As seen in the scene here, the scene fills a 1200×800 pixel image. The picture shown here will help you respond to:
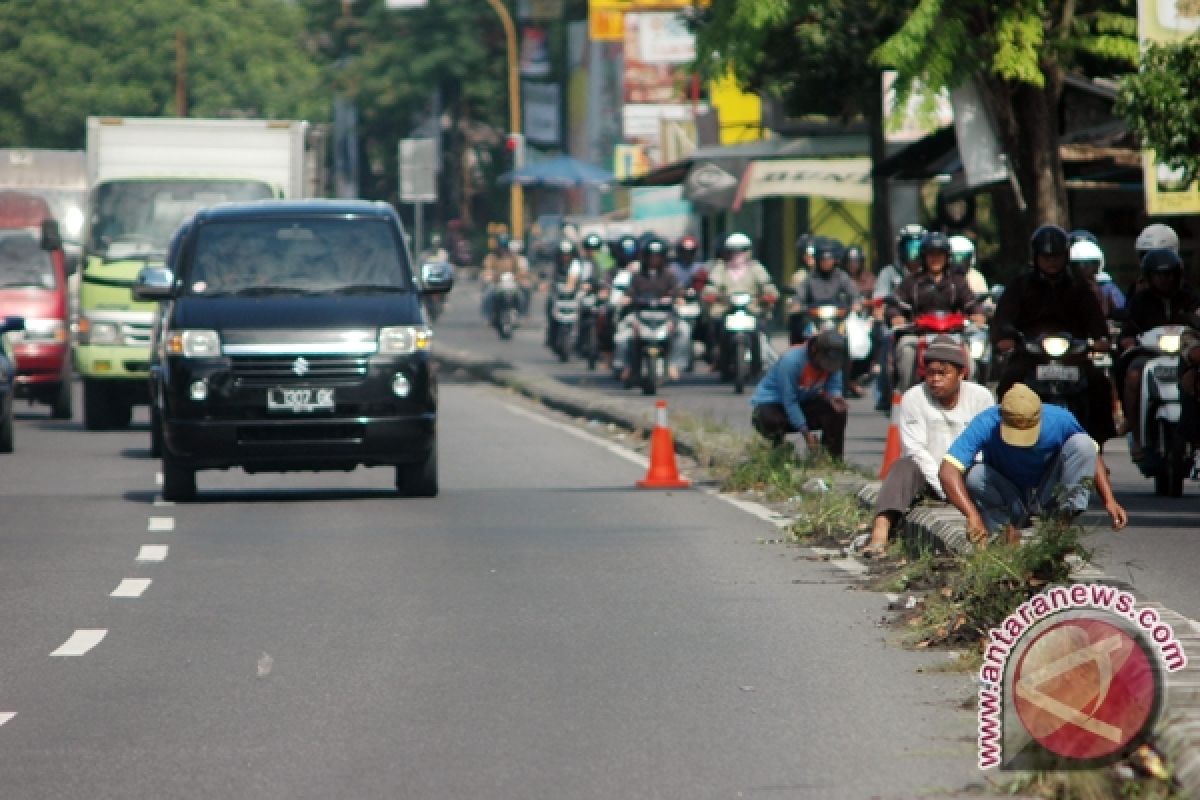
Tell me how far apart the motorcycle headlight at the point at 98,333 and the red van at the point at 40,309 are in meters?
1.53

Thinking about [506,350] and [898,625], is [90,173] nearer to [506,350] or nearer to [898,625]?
[506,350]

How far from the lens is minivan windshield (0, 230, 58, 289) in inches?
1086

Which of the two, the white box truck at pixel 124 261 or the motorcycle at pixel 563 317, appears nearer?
the white box truck at pixel 124 261

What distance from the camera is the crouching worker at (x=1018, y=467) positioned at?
10.9 meters

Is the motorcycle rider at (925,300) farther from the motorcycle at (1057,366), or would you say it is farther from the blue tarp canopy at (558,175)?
the blue tarp canopy at (558,175)

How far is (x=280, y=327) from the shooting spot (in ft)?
55.5

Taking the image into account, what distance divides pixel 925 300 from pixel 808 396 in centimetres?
390

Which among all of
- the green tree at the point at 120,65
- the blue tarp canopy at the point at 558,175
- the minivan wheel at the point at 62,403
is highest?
the green tree at the point at 120,65

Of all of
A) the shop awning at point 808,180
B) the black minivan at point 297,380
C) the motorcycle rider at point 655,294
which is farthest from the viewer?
the shop awning at point 808,180

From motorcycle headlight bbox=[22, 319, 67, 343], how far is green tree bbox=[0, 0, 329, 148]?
197ft

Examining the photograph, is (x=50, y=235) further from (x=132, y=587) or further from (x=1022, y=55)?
(x=132, y=587)

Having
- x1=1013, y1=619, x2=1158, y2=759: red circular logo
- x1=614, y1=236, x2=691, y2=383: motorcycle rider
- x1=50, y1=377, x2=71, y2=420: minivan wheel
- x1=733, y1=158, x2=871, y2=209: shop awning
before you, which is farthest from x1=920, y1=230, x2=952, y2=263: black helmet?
x1=733, y1=158, x2=871, y2=209: shop awning

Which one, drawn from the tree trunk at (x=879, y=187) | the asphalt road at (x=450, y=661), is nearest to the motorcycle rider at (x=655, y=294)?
the tree trunk at (x=879, y=187)

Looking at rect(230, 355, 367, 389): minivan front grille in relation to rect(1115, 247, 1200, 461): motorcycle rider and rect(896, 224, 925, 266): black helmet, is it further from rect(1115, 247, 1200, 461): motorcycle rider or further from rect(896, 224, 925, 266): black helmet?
rect(896, 224, 925, 266): black helmet
